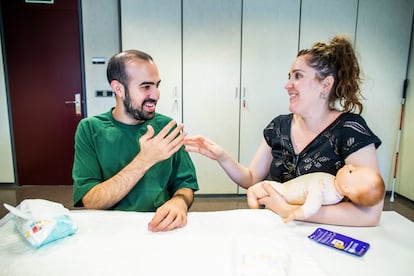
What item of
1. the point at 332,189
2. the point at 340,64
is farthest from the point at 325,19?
the point at 332,189

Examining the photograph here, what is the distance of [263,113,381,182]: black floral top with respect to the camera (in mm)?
1180

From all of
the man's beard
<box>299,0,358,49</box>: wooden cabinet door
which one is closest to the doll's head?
the man's beard

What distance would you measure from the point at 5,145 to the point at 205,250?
3.68 metres

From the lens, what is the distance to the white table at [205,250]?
718mm

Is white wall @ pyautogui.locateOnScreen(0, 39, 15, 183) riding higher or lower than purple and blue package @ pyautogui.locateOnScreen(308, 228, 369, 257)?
lower

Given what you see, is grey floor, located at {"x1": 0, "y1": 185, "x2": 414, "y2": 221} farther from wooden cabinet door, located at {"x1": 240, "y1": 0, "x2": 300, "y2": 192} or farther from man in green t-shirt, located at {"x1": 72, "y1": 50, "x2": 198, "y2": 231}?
man in green t-shirt, located at {"x1": 72, "y1": 50, "x2": 198, "y2": 231}

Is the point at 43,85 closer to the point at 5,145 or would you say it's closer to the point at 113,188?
the point at 5,145

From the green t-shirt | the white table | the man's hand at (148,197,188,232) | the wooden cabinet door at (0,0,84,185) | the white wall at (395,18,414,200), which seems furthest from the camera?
the wooden cabinet door at (0,0,84,185)

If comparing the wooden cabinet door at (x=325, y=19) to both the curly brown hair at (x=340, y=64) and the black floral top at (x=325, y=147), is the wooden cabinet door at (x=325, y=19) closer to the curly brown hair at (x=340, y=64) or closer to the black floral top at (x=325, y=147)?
the curly brown hair at (x=340, y=64)

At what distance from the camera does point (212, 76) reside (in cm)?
298

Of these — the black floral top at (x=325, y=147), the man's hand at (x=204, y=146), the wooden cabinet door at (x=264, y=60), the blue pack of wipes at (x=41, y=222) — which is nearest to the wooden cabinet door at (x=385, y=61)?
the wooden cabinet door at (x=264, y=60)

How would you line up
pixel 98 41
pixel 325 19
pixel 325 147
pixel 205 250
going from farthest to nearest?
pixel 98 41, pixel 325 19, pixel 325 147, pixel 205 250

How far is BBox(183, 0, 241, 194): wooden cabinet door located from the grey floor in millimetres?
129

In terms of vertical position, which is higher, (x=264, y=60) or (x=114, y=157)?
(x=264, y=60)
